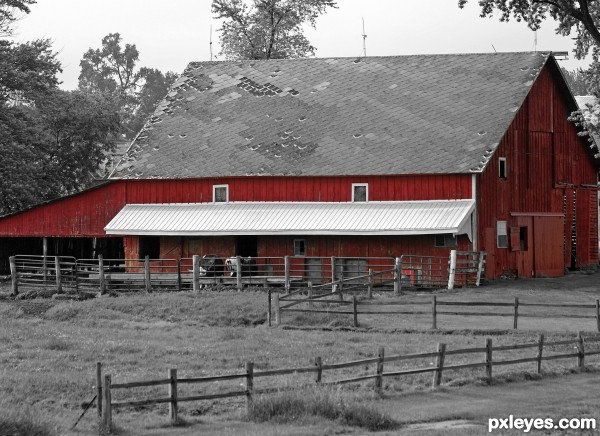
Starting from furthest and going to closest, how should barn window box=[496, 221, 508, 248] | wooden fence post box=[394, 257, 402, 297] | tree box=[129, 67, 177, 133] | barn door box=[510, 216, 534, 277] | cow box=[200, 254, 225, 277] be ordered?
tree box=[129, 67, 177, 133], barn door box=[510, 216, 534, 277], barn window box=[496, 221, 508, 248], cow box=[200, 254, 225, 277], wooden fence post box=[394, 257, 402, 297]

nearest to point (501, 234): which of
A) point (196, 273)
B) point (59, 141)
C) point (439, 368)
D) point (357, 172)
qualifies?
point (357, 172)

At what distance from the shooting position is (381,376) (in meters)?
23.9

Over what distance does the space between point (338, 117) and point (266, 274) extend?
754cm

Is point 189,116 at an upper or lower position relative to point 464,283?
upper

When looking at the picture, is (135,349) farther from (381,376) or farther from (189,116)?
(189,116)

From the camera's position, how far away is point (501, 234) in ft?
155

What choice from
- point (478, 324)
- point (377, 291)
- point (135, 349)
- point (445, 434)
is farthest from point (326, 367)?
point (377, 291)

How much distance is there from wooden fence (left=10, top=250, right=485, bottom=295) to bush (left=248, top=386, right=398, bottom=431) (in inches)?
791

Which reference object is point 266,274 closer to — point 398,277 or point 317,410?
point 398,277

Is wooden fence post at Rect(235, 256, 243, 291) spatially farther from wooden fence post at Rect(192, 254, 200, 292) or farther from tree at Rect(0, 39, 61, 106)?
tree at Rect(0, 39, 61, 106)

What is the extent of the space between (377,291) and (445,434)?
22789 millimetres

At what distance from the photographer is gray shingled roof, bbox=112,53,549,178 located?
46.9 m

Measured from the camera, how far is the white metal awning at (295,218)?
1748 inches

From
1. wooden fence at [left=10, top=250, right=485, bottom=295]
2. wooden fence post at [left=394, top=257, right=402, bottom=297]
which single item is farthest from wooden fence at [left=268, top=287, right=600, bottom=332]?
wooden fence at [left=10, top=250, right=485, bottom=295]
